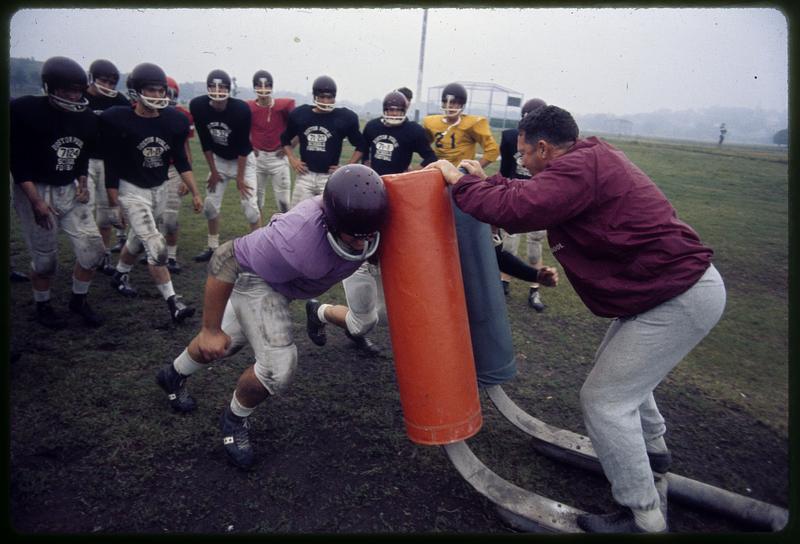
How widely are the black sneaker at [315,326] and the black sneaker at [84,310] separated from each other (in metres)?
2.21

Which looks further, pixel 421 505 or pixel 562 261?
pixel 421 505

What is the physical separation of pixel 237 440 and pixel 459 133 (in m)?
5.24

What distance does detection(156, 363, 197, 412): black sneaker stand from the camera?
12.6ft

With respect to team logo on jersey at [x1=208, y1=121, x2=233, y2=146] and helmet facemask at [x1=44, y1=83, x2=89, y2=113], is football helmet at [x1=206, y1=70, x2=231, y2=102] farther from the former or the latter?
helmet facemask at [x1=44, y1=83, x2=89, y2=113]

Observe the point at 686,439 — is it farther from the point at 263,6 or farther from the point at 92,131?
the point at 92,131

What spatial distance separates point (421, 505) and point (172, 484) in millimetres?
1591

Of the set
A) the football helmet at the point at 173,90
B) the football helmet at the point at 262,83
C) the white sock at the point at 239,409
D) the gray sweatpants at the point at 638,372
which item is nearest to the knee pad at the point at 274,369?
the white sock at the point at 239,409

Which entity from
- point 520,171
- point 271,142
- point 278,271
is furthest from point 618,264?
point 271,142

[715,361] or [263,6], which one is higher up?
[263,6]

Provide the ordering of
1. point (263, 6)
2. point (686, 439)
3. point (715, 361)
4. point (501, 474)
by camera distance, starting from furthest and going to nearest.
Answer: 1. point (715, 361)
2. point (686, 439)
3. point (501, 474)
4. point (263, 6)

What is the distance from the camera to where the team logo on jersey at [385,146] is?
693 cm

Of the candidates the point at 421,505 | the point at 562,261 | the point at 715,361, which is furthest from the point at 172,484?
the point at 715,361

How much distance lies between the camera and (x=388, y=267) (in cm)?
299

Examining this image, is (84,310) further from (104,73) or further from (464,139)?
(464,139)
